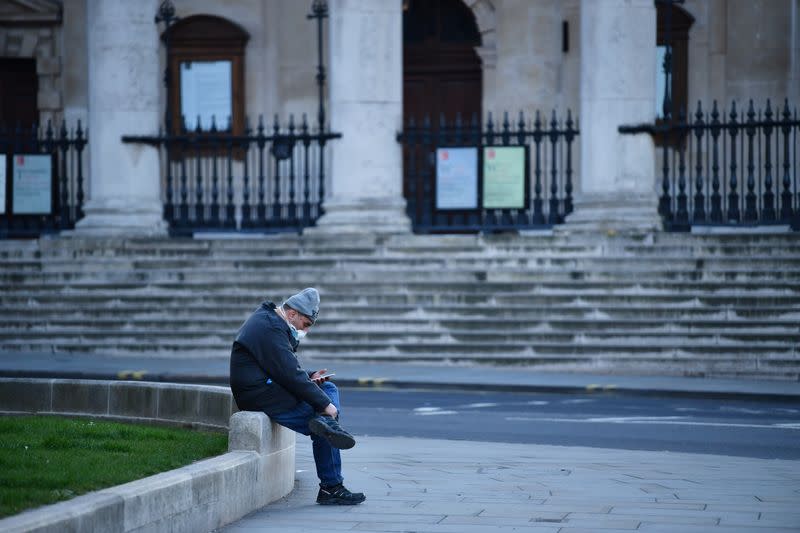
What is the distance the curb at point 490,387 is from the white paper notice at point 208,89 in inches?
416

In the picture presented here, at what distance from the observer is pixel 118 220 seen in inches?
920

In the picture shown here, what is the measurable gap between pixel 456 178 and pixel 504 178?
72 cm

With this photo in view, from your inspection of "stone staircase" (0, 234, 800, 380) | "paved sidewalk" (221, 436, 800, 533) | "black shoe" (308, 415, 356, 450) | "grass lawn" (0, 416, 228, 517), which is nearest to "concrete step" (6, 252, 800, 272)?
"stone staircase" (0, 234, 800, 380)

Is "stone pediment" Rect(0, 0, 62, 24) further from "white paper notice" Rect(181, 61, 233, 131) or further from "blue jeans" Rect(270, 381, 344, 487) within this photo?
Answer: "blue jeans" Rect(270, 381, 344, 487)

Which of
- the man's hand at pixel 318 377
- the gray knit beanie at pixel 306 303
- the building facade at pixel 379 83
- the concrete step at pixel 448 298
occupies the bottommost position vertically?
the concrete step at pixel 448 298

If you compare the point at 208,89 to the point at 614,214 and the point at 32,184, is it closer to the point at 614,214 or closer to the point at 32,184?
the point at 32,184

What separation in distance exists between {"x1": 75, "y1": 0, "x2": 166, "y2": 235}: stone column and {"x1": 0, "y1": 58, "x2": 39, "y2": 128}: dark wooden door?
602cm

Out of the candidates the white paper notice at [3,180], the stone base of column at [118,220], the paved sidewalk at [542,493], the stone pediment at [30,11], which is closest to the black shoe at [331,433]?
the paved sidewalk at [542,493]

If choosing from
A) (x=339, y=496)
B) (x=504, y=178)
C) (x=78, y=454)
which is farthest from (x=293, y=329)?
(x=504, y=178)

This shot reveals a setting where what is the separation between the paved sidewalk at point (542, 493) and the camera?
8336 millimetres

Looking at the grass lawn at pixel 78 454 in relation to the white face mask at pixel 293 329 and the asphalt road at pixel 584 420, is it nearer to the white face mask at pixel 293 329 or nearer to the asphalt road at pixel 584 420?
the white face mask at pixel 293 329

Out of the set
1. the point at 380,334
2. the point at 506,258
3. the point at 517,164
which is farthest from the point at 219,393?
the point at 517,164

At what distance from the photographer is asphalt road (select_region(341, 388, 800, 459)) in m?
12.8

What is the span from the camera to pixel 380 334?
20031 millimetres
